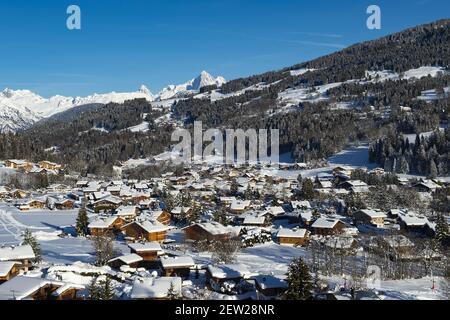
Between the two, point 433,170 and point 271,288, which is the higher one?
point 433,170

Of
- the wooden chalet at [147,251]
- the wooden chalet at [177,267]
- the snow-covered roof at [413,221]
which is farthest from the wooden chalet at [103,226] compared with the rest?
the snow-covered roof at [413,221]

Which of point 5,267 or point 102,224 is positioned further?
point 102,224

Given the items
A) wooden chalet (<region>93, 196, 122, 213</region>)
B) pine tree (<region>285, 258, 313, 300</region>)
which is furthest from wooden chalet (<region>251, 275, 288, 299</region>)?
wooden chalet (<region>93, 196, 122, 213</region>)

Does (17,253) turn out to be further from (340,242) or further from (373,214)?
(373,214)

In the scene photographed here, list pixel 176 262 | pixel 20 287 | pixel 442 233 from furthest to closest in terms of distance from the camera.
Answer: pixel 442 233 < pixel 176 262 < pixel 20 287

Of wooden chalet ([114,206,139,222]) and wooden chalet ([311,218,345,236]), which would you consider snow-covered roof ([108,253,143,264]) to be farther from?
wooden chalet ([311,218,345,236])

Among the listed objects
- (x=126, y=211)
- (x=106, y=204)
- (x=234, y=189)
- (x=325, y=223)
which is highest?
(x=234, y=189)

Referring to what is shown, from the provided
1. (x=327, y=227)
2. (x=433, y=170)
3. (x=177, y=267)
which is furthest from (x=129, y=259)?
(x=433, y=170)
